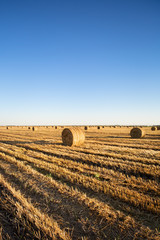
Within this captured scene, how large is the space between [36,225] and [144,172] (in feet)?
18.1

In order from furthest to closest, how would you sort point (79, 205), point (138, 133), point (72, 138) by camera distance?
point (138, 133)
point (72, 138)
point (79, 205)

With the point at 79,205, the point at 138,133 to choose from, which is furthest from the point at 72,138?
the point at 138,133

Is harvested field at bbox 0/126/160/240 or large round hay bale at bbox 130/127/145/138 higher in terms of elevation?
large round hay bale at bbox 130/127/145/138

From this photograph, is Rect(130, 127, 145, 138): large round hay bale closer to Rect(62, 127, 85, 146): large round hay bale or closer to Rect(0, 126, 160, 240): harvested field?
Rect(62, 127, 85, 146): large round hay bale

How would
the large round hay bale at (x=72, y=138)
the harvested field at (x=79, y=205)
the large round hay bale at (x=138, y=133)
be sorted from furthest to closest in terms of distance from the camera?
the large round hay bale at (x=138, y=133) → the large round hay bale at (x=72, y=138) → the harvested field at (x=79, y=205)

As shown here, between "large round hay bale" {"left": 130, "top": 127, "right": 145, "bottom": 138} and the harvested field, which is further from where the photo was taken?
"large round hay bale" {"left": 130, "top": 127, "right": 145, "bottom": 138}

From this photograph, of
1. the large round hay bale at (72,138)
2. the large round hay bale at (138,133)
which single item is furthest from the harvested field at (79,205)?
the large round hay bale at (138,133)

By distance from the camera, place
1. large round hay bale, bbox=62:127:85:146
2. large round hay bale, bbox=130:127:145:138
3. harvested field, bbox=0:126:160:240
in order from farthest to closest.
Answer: large round hay bale, bbox=130:127:145:138, large round hay bale, bbox=62:127:85:146, harvested field, bbox=0:126:160:240

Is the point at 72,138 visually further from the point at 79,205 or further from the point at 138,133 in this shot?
the point at 138,133

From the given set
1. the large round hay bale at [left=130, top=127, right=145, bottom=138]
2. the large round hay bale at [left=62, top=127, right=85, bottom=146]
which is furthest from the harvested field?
the large round hay bale at [left=130, top=127, right=145, bottom=138]

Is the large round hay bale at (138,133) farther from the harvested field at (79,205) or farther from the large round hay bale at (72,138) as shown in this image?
the harvested field at (79,205)

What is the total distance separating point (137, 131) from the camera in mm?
22000

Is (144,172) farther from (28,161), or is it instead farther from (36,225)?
(28,161)

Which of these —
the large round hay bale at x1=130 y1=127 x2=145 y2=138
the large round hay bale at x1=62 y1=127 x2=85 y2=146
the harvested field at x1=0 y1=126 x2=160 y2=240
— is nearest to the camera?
the harvested field at x1=0 y1=126 x2=160 y2=240
